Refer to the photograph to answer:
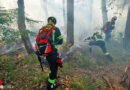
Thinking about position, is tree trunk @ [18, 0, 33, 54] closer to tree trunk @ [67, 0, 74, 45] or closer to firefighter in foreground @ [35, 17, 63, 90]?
firefighter in foreground @ [35, 17, 63, 90]

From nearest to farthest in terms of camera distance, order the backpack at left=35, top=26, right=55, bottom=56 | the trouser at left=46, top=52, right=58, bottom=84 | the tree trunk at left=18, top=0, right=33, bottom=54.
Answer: the backpack at left=35, top=26, right=55, bottom=56
the trouser at left=46, top=52, right=58, bottom=84
the tree trunk at left=18, top=0, right=33, bottom=54

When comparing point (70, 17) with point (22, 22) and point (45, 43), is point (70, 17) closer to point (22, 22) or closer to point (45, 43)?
point (22, 22)

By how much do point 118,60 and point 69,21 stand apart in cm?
526

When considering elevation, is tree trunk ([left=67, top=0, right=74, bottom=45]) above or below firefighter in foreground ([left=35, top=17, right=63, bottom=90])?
above

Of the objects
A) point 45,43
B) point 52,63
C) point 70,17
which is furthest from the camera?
point 70,17

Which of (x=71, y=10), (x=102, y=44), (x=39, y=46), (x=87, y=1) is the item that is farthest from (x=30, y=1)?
(x=39, y=46)

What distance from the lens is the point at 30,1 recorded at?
34.0 metres

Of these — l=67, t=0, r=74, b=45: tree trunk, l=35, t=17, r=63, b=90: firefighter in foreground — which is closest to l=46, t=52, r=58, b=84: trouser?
l=35, t=17, r=63, b=90: firefighter in foreground

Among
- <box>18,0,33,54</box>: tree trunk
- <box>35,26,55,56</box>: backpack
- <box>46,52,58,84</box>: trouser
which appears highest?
<box>18,0,33,54</box>: tree trunk

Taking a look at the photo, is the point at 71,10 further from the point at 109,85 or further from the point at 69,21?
the point at 109,85

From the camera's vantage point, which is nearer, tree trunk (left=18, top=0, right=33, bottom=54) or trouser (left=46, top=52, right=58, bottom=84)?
trouser (left=46, top=52, right=58, bottom=84)

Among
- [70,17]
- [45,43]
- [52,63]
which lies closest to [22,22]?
[45,43]

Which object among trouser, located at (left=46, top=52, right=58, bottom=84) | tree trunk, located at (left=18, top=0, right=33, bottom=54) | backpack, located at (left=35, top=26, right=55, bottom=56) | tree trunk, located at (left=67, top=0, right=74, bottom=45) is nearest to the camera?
backpack, located at (left=35, top=26, right=55, bottom=56)

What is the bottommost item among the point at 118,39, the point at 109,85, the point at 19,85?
the point at 109,85
